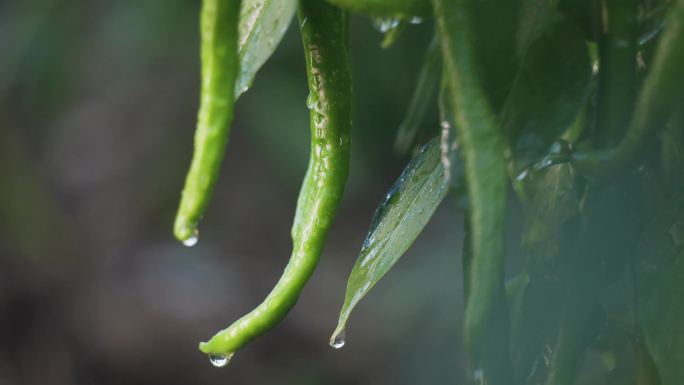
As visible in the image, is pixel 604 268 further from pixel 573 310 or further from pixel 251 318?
pixel 251 318

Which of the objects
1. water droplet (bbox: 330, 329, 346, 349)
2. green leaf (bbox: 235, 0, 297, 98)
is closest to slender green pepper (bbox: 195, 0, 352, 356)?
green leaf (bbox: 235, 0, 297, 98)

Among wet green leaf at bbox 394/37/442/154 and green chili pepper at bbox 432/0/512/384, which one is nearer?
green chili pepper at bbox 432/0/512/384

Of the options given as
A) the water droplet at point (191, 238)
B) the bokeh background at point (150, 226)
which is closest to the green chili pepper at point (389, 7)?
the water droplet at point (191, 238)

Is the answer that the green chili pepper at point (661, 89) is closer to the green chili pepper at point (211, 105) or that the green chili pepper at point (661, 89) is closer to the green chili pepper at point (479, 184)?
the green chili pepper at point (479, 184)

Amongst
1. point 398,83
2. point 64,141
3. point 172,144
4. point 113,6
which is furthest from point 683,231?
point 64,141

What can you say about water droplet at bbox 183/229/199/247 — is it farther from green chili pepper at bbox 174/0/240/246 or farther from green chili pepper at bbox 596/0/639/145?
green chili pepper at bbox 596/0/639/145
